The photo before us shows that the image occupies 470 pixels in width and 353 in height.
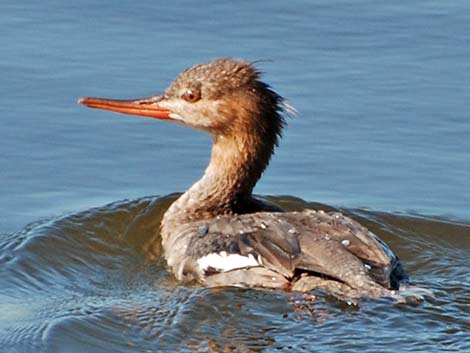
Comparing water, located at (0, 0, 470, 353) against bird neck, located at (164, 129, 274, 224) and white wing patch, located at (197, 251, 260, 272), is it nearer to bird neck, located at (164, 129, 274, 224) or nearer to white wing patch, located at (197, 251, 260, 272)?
white wing patch, located at (197, 251, 260, 272)

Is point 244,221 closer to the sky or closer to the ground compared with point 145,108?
closer to the ground

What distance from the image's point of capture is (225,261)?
36.9ft

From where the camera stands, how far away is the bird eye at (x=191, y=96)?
1222 centimetres

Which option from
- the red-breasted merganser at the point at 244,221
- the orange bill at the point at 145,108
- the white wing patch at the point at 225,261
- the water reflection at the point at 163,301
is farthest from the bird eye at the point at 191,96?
the white wing patch at the point at 225,261

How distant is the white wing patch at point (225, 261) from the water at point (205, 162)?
0.20 metres

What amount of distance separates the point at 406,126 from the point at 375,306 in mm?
3598

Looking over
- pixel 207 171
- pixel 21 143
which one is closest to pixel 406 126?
pixel 207 171

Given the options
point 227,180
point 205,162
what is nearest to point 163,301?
point 227,180

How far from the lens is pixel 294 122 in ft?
45.7

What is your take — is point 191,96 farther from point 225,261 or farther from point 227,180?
point 225,261

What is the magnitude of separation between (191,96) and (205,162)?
52.2 inches

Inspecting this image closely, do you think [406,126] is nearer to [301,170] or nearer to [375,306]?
[301,170]

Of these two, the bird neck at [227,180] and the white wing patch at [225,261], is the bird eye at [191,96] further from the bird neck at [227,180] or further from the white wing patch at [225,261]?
the white wing patch at [225,261]

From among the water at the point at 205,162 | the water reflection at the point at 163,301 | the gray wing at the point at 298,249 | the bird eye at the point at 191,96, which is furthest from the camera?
the bird eye at the point at 191,96
